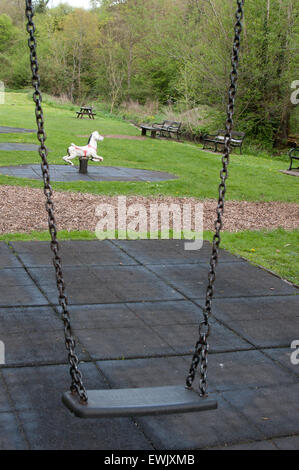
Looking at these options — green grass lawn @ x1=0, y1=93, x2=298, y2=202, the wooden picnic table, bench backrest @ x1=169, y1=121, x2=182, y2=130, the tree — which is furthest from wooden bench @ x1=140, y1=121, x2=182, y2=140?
the tree

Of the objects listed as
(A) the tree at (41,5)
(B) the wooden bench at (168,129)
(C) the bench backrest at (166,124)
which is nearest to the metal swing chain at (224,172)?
(B) the wooden bench at (168,129)

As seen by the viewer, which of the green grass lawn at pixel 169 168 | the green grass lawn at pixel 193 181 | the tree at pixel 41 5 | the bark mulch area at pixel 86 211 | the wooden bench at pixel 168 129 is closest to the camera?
the green grass lawn at pixel 193 181

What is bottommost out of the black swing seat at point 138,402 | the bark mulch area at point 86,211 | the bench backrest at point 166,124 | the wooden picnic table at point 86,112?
the bark mulch area at point 86,211

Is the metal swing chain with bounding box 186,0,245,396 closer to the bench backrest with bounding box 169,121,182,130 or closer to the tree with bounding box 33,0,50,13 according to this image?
the bench backrest with bounding box 169,121,182,130

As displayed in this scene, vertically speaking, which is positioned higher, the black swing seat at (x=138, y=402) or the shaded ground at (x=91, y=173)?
the shaded ground at (x=91, y=173)

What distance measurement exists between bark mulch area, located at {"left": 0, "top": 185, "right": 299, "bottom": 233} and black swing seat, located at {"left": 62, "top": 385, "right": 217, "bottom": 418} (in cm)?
440

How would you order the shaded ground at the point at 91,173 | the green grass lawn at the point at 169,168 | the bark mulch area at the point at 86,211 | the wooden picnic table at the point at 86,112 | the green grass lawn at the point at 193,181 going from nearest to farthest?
1. the green grass lawn at the point at 193,181
2. the bark mulch area at the point at 86,211
3. the green grass lawn at the point at 169,168
4. the shaded ground at the point at 91,173
5. the wooden picnic table at the point at 86,112

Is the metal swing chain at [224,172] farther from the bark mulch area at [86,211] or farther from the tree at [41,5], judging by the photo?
the tree at [41,5]

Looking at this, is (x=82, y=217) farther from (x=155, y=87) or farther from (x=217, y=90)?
(x=155, y=87)

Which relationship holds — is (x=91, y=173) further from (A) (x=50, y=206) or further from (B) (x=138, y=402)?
(B) (x=138, y=402)

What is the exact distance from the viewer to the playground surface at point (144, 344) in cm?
273

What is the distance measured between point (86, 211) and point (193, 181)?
153 inches

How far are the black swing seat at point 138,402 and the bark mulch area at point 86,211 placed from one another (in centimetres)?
440
